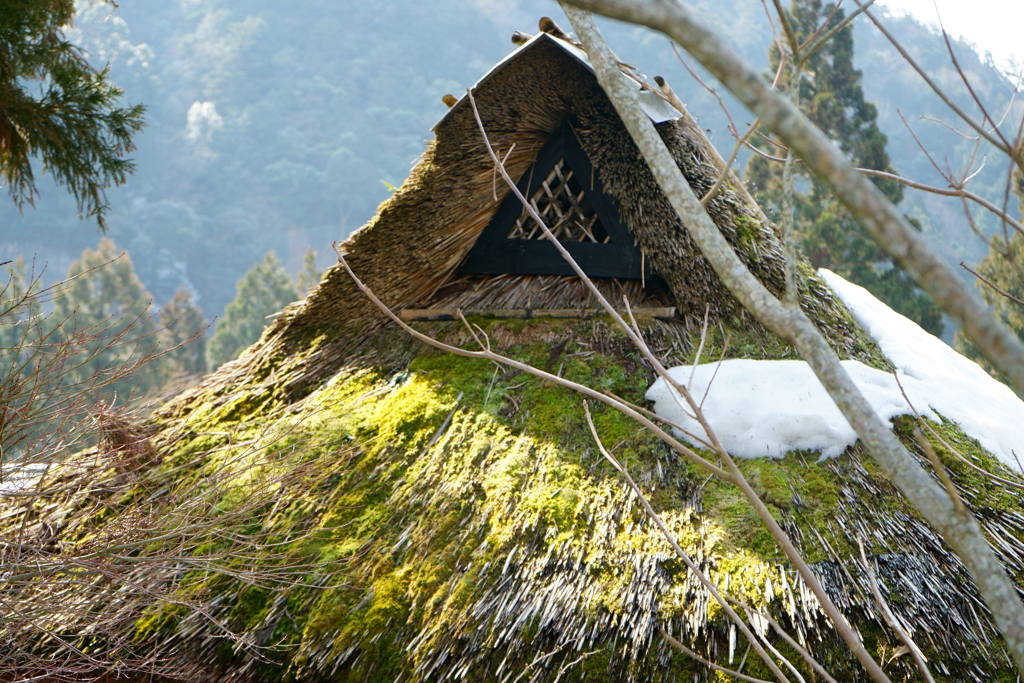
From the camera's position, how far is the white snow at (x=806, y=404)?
299 cm

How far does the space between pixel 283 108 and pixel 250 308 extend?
44903mm

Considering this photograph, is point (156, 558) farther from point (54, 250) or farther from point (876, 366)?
point (54, 250)

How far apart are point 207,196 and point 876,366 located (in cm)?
6765

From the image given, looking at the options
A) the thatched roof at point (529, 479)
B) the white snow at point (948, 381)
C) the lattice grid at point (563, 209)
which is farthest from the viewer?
the lattice grid at point (563, 209)

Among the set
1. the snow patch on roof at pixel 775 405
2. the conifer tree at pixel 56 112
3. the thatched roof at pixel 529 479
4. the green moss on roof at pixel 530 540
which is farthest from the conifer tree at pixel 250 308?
the snow patch on roof at pixel 775 405

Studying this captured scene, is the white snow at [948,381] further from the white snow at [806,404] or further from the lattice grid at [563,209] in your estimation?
the lattice grid at [563,209]

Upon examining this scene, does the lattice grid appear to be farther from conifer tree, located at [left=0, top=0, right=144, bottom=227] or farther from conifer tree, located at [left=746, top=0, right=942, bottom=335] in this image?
conifer tree, located at [left=746, top=0, right=942, bottom=335]

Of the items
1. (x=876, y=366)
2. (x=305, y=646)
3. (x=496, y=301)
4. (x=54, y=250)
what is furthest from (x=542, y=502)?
(x=54, y=250)

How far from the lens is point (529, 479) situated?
3.04 metres

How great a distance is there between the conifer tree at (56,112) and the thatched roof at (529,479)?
1928 millimetres

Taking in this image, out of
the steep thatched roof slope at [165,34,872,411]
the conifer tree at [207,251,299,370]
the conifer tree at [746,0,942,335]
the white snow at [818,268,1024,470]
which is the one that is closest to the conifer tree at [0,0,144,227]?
the steep thatched roof slope at [165,34,872,411]

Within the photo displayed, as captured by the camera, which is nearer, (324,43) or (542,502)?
(542,502)

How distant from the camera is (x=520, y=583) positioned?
2656 mm

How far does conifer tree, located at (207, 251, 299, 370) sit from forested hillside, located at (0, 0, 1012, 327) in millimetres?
26964
